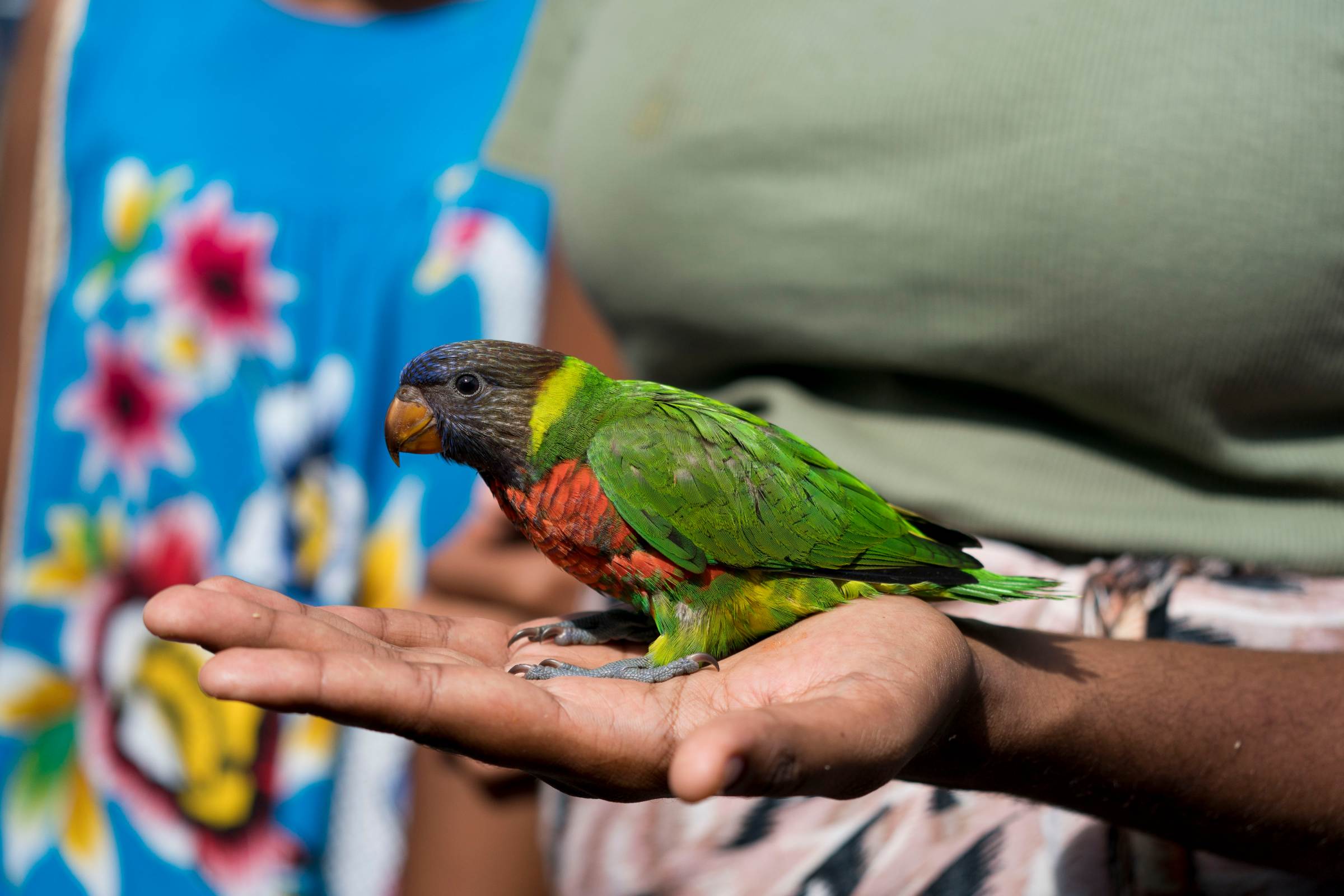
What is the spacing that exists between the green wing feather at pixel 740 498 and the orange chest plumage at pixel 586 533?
3 centimetres

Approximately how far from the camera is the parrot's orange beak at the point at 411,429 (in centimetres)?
185

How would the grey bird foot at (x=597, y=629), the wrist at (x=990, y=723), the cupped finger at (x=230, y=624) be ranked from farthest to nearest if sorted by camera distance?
the grey bird foot at (x=597, y=629), the wrist at (x=990, y=723), the cupped finger at (x=230, y=624)

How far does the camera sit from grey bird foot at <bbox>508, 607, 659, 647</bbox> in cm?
179

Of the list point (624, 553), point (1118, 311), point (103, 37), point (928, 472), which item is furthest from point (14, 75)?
point (1118, 311)

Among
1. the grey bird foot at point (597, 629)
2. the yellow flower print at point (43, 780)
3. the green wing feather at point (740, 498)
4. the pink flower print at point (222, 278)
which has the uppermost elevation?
the pink flower print at point (222, 278)

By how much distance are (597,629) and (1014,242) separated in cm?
119

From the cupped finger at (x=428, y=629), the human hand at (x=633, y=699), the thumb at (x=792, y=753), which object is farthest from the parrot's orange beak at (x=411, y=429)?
the thumb at (x=792, y=753)

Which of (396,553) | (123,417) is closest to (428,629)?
(396,553)

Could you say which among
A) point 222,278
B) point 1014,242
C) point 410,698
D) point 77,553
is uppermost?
point 1014,242

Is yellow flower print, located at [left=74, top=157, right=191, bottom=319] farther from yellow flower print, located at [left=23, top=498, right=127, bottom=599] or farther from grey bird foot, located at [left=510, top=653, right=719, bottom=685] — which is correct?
grey bird foot, located at [left=510, top=653, right=719, bottom=685]

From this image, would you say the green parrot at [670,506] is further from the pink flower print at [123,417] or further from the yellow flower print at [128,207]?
the yellow flower print at [128,207]

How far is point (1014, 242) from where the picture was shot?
184 cm

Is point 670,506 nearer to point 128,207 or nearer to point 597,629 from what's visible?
point 597,629

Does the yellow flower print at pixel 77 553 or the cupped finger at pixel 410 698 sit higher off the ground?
the cupped finger at pixel 410 698
